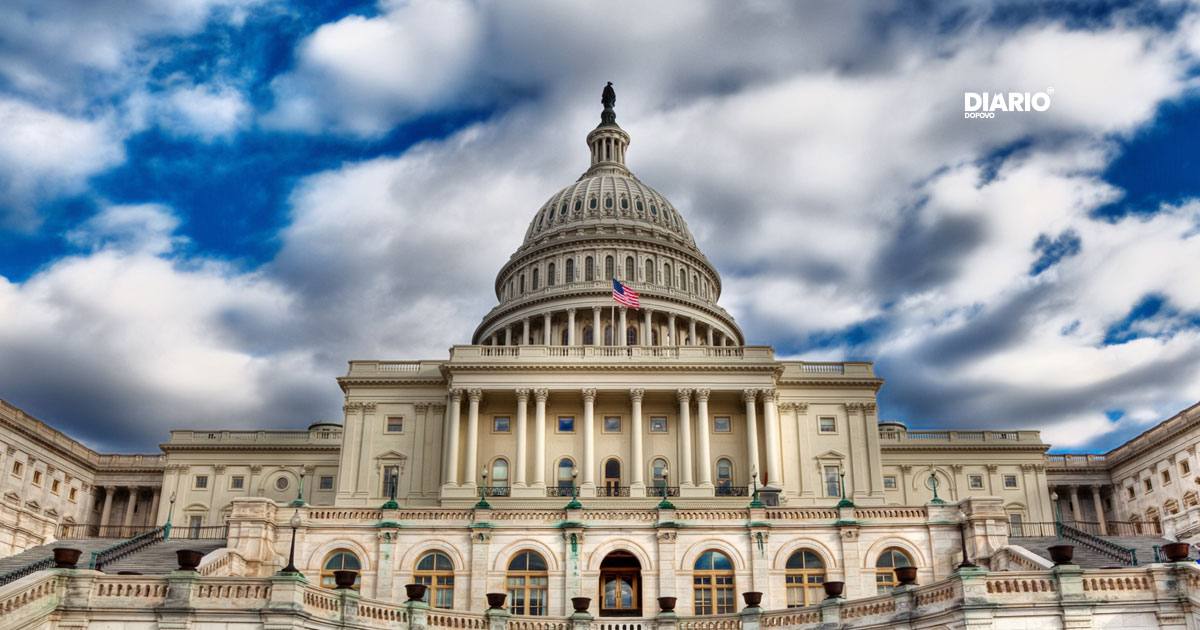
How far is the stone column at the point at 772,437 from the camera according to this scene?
71.8 m

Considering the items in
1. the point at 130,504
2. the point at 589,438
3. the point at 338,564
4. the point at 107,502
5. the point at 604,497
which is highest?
the point at 107,502

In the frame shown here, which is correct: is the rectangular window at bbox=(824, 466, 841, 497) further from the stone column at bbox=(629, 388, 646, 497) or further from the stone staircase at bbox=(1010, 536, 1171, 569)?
the stone staircase at bbox=(1010, 536, 1171, 569)

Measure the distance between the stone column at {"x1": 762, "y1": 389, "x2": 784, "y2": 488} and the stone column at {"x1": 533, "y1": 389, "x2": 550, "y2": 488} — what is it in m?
15.7

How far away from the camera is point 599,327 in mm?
99812

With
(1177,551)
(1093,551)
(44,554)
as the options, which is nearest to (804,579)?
(1093,551)

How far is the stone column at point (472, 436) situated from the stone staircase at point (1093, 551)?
3669cm

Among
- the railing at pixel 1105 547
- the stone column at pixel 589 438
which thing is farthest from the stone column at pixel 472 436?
the railing at pixel 1105 547

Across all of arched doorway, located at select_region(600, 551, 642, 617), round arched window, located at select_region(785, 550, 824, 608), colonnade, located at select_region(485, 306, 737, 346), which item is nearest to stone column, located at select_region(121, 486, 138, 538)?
colonnade, located at select_region(485, 306, 737, 346)

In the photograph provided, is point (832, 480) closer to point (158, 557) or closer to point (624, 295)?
point (624, 295)

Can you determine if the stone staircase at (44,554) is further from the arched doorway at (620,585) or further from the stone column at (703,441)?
the stone column at (703,441)

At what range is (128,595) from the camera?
104ft

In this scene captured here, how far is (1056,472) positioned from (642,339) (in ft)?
136

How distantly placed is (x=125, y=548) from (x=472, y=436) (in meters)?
29.8

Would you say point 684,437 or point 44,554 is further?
point 684,437
